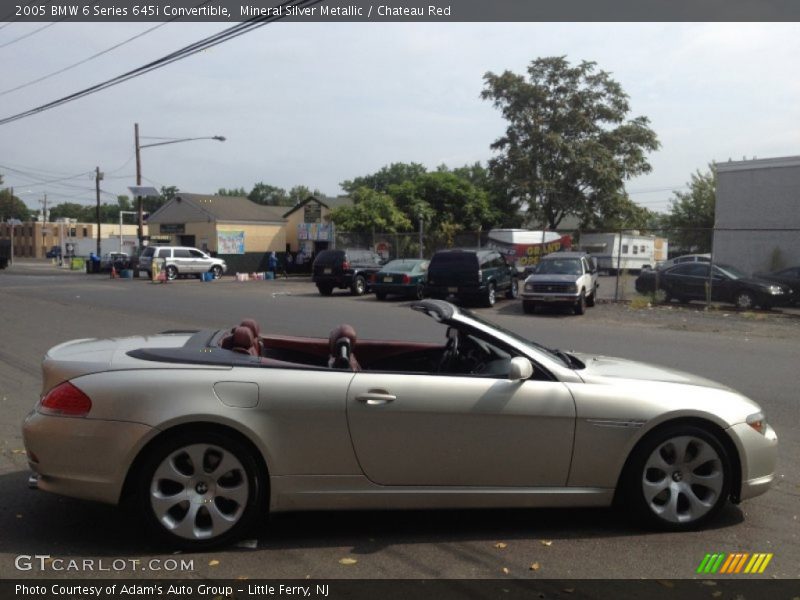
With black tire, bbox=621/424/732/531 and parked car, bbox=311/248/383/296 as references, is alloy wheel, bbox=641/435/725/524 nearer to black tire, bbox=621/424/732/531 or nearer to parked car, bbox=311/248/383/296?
black tire, bbox=621/424/732/531

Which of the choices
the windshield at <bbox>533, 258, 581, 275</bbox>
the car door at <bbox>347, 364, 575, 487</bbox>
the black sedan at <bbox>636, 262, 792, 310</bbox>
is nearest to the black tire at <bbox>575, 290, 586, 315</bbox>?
the windshield at <bbox>533, 258, 581, 275</bbox>

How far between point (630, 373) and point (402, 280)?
64.9ft

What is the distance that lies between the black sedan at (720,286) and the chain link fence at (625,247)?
15 cm

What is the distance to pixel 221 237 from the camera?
49.3 m

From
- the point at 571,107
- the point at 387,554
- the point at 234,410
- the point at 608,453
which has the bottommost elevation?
the point at 387,554

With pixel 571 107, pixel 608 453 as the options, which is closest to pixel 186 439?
pixel 608 453

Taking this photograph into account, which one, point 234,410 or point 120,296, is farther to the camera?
point 120,296

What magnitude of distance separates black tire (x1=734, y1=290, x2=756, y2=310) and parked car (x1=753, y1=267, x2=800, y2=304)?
2.94ft

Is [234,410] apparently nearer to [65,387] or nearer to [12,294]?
[65,387]

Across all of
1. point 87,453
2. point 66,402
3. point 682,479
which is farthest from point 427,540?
point 66,402

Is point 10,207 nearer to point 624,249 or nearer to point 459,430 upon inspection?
point 624,249

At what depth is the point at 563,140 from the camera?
51.6 m

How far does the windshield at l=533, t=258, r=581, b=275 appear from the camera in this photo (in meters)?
21.3

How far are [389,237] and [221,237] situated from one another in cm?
1612
